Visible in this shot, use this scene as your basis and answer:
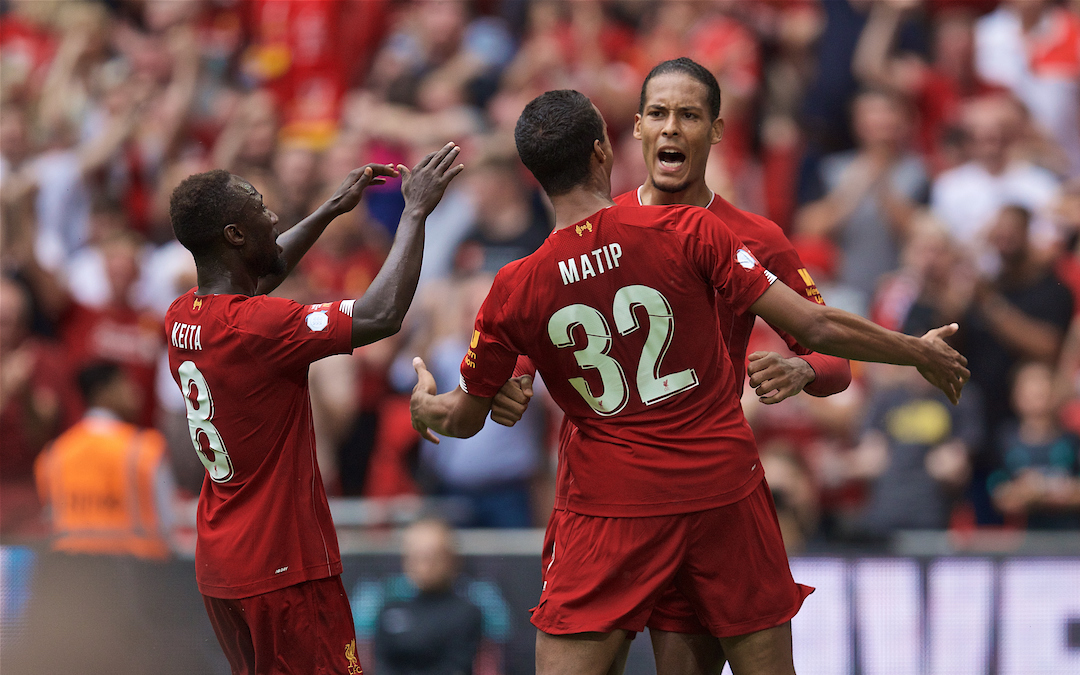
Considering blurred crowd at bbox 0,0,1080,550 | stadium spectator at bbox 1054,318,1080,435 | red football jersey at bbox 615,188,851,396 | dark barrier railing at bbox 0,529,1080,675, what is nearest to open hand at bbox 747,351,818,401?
red football jersey at bbox 615,188,851,396

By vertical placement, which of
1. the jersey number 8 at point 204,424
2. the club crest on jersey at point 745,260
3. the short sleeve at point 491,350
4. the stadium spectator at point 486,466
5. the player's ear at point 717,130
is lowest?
the stadium spectator at point 486,466

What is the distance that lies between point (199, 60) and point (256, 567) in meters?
7.75

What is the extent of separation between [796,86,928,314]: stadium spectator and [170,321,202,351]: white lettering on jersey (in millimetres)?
5442

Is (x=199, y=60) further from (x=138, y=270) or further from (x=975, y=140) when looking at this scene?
(x=975, y=140)

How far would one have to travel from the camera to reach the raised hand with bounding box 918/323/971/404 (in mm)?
3846

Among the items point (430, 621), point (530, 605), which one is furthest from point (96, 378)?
point (530, 605)

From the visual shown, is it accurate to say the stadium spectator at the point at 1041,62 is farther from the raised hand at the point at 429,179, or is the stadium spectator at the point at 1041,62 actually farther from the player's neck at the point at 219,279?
the player's neck at the point at 219,279

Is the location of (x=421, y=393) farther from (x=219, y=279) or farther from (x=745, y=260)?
(x=745, y=260)

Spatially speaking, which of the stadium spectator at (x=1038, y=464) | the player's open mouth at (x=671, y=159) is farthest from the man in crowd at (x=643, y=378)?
the stadium spectator at (x=1038, y=464)

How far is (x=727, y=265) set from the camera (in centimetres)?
374

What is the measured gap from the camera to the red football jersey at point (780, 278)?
4207 millimetres

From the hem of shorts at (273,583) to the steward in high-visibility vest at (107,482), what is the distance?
309cm

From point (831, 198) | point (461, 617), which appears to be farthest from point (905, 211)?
point (461, 617)

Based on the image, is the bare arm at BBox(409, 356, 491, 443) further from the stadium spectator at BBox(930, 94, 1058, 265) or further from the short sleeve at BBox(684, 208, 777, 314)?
the stadium spectator at BBox(930, 94, 1058, 265)
